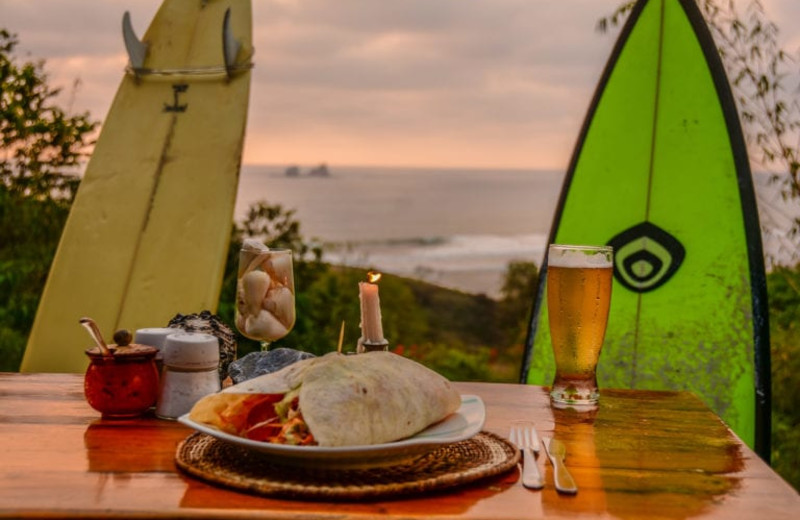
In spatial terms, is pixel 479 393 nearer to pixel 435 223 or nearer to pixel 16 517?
pixel 16 517

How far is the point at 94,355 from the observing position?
4.64 ft

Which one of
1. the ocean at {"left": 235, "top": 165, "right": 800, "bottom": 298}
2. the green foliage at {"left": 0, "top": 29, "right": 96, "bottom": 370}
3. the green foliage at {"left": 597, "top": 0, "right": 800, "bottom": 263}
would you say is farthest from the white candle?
the ocean at {"left": 235, "top": 165, "right": 800, "bottom": 298}

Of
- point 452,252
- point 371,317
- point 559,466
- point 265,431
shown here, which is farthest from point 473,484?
point 452,252

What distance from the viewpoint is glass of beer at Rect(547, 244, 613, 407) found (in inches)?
60.6

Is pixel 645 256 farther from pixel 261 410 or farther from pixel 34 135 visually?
pixel 34 135

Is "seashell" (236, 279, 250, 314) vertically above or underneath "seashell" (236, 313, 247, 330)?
above

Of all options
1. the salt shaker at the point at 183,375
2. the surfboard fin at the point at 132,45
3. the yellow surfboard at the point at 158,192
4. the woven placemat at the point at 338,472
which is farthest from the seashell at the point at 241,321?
the surfboard fin at the point at 132,45

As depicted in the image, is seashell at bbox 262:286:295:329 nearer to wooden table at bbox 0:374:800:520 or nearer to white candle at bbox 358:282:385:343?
white candle at bbox 358:282:385:343

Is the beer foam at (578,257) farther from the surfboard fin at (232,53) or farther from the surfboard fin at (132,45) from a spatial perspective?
the surfboard fin at (132,45)

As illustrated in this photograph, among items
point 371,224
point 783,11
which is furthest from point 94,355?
point 371,224

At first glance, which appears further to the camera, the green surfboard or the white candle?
the green surfboard

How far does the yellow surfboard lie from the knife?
197 centimetres

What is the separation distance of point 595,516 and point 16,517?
636mm

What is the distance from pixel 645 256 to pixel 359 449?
→ 1.88 m
